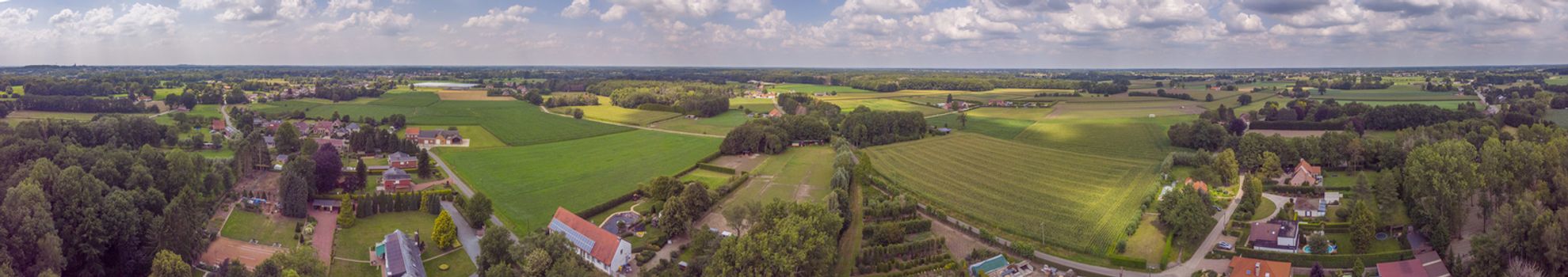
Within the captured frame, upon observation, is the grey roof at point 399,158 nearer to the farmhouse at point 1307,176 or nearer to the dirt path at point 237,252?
the dirt path at point 237,252

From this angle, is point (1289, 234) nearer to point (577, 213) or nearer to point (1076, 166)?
point (1076, 166)

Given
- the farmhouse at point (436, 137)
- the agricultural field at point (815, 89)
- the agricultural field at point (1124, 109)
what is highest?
the agricultural field at point (815, 89)

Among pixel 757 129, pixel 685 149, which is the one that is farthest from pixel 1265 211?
pixel 685 149

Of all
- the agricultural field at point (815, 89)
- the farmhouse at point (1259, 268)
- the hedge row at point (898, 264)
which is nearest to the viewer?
the farmhouse at point (1259, 268)

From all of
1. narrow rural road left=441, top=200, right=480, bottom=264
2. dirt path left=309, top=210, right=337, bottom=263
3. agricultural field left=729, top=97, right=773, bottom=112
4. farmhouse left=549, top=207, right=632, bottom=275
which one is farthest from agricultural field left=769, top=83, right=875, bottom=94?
farmhouse left=549, top=207, right=632, bottom=275

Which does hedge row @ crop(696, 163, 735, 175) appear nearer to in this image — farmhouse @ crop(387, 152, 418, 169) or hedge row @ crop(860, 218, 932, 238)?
hedge row @ crop(860, 218, 932, 238)

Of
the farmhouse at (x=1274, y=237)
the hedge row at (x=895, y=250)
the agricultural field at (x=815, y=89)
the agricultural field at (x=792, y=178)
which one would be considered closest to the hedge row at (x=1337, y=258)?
the farmhouse at (x=1274, y=237)

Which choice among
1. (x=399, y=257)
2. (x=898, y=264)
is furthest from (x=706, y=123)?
(x=399, y=257)
